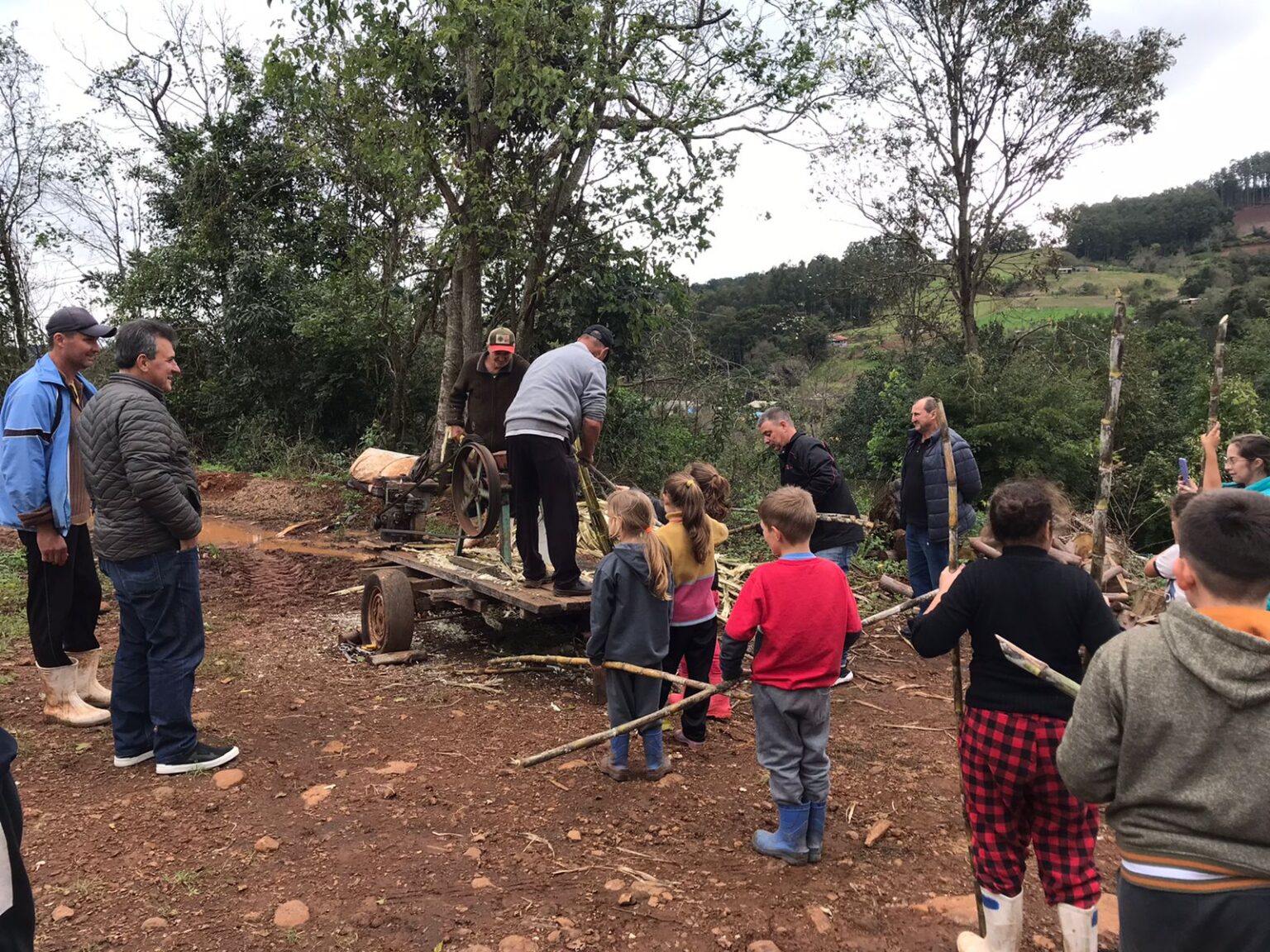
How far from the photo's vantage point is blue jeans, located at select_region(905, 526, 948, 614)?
6242mm

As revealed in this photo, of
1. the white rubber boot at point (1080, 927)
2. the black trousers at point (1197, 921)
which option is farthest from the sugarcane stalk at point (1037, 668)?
Answer: the white rubber boot at point (1080, 927)

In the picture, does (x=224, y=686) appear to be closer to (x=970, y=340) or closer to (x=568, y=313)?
(x=568, y=313)

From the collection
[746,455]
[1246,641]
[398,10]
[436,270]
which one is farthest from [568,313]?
[1246,641]

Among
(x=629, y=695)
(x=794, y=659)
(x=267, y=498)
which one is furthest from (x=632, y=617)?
(x=267, y=498)

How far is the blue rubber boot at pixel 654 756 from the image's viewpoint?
13.4 feet

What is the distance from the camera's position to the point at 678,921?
2916mm

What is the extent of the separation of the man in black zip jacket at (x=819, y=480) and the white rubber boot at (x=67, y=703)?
415cm

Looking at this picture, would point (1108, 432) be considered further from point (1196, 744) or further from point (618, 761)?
point (618, 761)

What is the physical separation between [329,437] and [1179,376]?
59.0 ft

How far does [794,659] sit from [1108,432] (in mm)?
1395

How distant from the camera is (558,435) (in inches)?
205

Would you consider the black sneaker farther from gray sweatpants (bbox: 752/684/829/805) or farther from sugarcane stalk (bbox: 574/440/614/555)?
sugarcane stalk (bbox: 574/440/614/555)

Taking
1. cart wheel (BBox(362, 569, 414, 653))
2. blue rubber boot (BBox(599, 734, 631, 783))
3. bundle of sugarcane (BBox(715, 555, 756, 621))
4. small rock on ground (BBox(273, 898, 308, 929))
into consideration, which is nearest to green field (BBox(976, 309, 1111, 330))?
bundle of sugarcane (BBox(715, 555, 756, 621))

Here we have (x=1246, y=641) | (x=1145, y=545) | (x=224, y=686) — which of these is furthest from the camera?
(x=1145, y=545)
